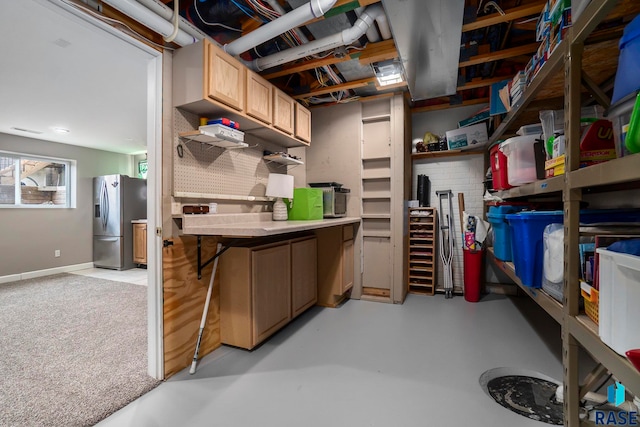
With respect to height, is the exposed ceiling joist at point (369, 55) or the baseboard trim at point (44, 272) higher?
the exposed ceiling joist at point (369, 55)

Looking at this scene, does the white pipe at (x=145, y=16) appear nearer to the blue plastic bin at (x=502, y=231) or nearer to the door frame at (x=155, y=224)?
the door frame at (x=155, y=224)

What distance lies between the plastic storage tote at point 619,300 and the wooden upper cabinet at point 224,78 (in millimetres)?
2337

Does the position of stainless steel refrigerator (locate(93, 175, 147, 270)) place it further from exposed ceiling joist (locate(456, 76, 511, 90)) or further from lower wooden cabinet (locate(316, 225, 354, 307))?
exposed ceiling joist (locate(456, 76, 511, 90))

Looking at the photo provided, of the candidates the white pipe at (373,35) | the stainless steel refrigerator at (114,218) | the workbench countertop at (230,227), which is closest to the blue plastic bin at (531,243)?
the workbench countertop at (230,227)

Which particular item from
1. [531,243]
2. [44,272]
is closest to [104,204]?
[44,272]

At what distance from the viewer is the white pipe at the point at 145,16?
5.32ft

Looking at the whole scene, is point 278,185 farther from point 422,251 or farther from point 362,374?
point 422,251

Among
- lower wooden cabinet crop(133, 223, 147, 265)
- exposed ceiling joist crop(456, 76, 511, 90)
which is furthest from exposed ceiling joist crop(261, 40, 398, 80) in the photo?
lower wooden cabinet crop(133, 223, 147, 265)

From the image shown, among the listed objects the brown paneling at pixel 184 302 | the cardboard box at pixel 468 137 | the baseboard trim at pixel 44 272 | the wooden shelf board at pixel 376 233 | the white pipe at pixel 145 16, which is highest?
the white pipe at pixel 145 16

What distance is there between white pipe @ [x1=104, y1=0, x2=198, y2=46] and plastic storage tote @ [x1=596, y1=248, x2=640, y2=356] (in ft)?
8.44

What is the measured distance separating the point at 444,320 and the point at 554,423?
1.51 m

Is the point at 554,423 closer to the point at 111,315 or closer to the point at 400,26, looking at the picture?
the point at 400,26

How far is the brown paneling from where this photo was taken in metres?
2.07

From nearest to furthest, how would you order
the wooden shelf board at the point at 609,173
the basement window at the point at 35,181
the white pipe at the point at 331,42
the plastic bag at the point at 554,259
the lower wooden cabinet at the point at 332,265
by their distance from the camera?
1. the wooden shelf board at the point at 609,173
2. the plastic bag at the point at 554,259
3. the white pipe at the point at 331,42
4. the lower wooden cabinet at the point at 332,265
5. the basement window at the point at 35,181
